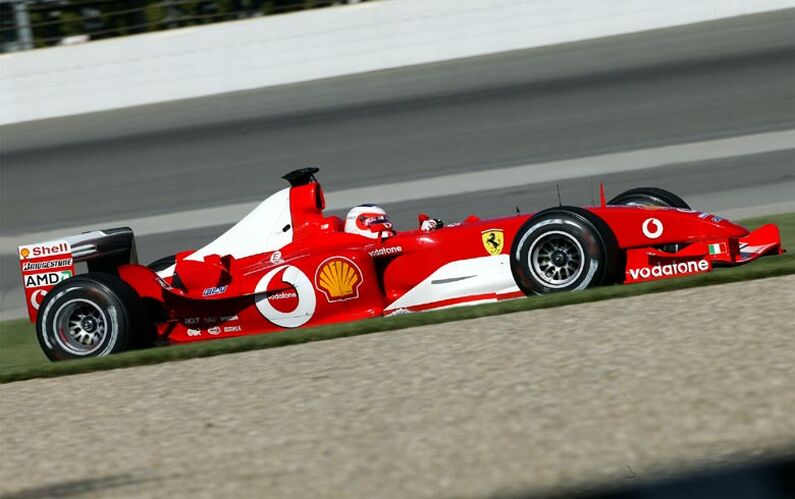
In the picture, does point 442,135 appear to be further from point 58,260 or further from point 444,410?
point 444,410

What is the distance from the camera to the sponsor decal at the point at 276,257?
8.18m

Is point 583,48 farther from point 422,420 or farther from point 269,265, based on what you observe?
point 422,420

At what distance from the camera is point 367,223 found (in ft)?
26.8

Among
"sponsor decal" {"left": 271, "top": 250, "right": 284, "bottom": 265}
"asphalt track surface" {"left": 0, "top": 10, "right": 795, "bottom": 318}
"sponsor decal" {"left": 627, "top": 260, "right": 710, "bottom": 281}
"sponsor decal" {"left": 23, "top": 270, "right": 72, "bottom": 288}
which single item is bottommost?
"sponsor decal" {"left": 627, "top": 260, "right": 710, "bottom": 281}

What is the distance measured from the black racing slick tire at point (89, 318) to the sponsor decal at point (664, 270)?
3335mm

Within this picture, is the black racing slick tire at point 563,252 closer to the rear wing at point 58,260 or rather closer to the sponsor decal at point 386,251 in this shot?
the sponsor decal at point 386,251

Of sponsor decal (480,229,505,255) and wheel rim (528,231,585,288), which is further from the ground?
sponsor decal (480,229,505,255)

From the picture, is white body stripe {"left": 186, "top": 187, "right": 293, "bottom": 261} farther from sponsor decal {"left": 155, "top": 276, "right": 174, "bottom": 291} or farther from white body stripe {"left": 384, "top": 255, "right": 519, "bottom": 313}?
white body stripe {"left": 384, "top": 255, "right": 519, "bottom": 313}

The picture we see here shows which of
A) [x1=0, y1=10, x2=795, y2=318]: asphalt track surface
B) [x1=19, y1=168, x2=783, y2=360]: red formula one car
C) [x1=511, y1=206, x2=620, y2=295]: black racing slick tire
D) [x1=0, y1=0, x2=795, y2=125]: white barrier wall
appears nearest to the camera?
[x1=511, y1=206, x2=620, y2=295]: black racing slick tire

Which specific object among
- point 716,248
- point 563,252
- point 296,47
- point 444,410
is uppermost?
point 296,47

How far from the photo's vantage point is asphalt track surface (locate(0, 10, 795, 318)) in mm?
12461

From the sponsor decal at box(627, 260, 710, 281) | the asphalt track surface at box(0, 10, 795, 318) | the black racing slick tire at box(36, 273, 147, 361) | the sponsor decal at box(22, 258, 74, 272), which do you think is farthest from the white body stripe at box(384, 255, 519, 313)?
the asphalt track surface at box(0, 10, 795, 318)

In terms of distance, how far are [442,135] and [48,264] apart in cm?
828

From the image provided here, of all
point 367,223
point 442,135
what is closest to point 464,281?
point 367,223
